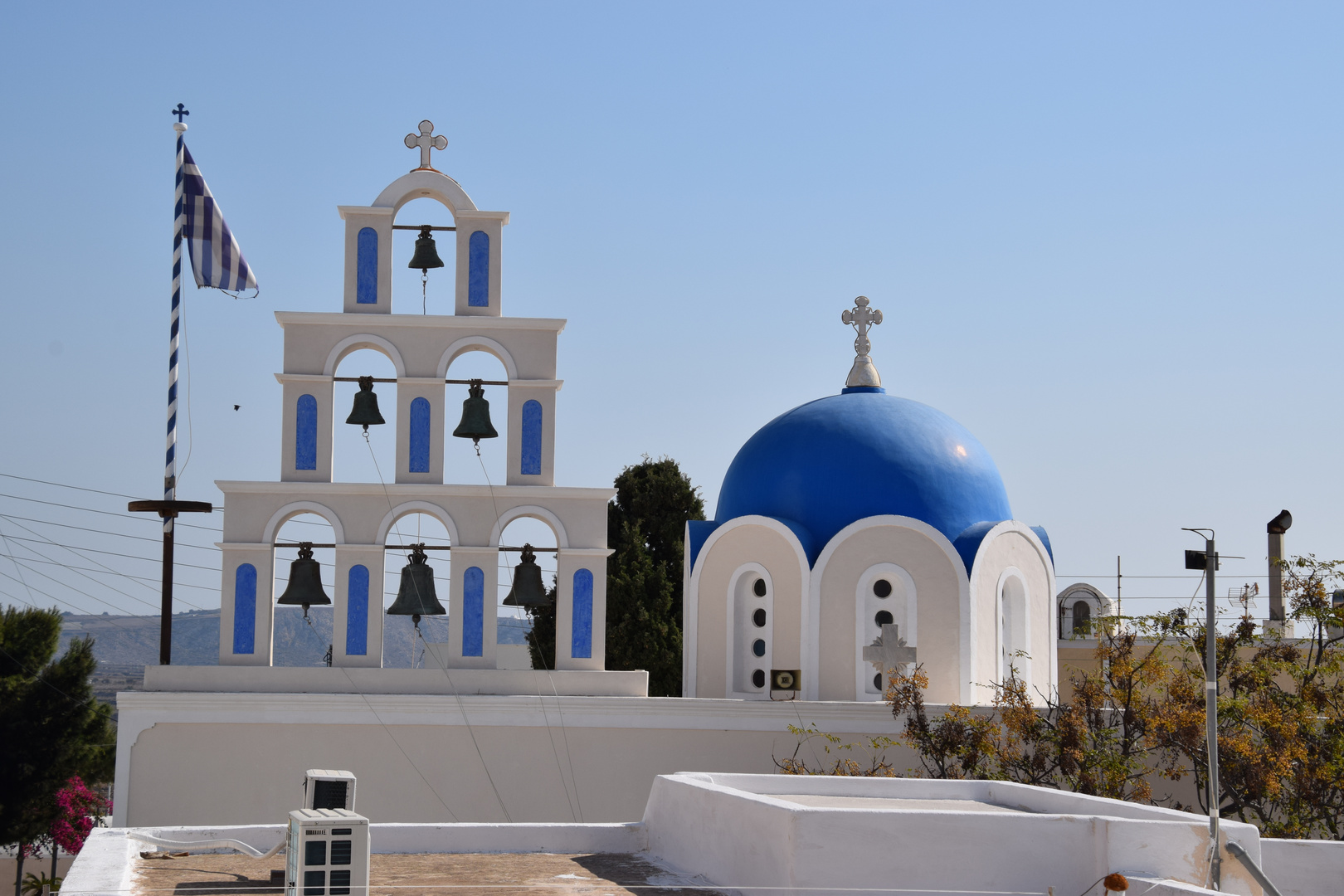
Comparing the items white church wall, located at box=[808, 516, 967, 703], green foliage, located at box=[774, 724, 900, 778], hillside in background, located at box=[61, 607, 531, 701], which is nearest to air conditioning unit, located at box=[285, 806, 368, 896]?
green foliage, located at box=[774, 724, 900, 778]

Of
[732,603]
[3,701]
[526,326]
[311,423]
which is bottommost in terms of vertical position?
[3,701]

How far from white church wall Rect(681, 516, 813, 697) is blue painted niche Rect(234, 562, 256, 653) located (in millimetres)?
5514

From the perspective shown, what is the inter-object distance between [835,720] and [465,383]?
558 cm

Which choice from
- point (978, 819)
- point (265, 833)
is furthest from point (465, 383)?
point (978, 819)

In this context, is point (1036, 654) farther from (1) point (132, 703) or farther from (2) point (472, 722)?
(1) point (132, 703)

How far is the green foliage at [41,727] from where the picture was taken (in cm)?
2783

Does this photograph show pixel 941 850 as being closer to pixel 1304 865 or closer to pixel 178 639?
pixel 1304 865

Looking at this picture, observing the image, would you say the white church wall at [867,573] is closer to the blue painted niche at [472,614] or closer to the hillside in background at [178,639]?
the blue painted niche at [472,614]

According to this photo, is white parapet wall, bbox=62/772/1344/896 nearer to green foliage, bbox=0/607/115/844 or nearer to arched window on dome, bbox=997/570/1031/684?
arched window on dome, bbox=997/570/1031/684

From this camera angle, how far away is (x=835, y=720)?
15.6 m

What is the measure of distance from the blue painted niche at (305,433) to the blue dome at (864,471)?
5.77 metres

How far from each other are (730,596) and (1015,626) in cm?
362

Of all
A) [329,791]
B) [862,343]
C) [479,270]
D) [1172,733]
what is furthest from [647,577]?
[329,791]

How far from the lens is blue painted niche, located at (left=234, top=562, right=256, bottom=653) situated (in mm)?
14953
